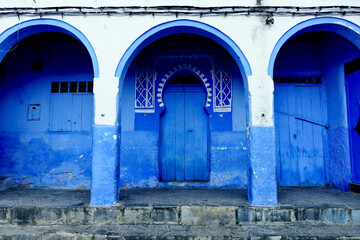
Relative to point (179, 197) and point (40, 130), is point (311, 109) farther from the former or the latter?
point (40, 130)

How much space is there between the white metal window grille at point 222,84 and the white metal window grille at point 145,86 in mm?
1482

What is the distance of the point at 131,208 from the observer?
175 inches

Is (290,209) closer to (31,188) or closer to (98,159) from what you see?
(98,159)

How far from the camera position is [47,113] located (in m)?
6.59

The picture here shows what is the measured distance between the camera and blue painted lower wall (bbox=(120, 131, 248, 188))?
20.4ft

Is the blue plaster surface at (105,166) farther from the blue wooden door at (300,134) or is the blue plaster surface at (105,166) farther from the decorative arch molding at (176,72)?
the blue wooden door at (300,134)

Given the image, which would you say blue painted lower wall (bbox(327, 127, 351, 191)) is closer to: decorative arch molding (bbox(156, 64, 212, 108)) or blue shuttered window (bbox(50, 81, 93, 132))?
decorative arch molding (bbox(156, 64, 212, 108))

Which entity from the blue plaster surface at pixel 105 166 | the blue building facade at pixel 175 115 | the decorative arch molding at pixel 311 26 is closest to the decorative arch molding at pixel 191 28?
the decorative arch molding at pixel 311 26

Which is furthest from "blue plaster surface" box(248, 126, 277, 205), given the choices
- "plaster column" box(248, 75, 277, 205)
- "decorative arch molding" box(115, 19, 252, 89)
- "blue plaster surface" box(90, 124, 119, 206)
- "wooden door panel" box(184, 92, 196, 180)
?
"blue plaster surface" box(90, 124, 119, 206)

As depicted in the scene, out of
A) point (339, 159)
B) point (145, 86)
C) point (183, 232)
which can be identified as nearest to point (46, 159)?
point (145, 86)

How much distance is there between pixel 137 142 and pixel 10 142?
121 inches

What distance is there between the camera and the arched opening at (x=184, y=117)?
6.28 metres
